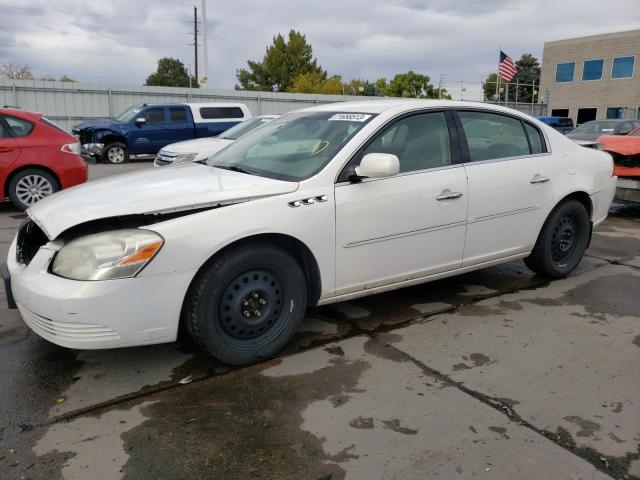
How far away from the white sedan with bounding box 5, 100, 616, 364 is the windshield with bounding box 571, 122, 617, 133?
37.5ft

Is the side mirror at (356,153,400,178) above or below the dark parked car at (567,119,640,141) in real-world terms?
below

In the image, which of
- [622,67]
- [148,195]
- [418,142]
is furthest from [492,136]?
[622,67]

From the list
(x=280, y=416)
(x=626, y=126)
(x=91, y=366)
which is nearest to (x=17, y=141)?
(x=91, y=366)

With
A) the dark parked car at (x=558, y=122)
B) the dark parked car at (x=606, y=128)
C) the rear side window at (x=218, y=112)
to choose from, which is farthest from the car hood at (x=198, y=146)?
the dark parked car at (x=558, y=122)

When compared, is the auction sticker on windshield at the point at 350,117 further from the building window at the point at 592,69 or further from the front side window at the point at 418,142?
the building window at the point at 592,69

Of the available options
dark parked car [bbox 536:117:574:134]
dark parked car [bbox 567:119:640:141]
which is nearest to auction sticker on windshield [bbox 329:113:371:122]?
dark parked car [bbox 567:119:640:141]

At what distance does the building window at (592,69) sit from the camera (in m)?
40.8

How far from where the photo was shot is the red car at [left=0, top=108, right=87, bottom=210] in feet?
25.8

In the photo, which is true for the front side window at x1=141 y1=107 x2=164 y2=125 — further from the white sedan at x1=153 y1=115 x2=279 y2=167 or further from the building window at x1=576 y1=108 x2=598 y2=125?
the building window at x1=576 y1=108 x2=598 y2=125

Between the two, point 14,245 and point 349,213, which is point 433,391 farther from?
point 14,245

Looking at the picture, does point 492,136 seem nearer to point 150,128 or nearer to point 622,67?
point 150,128

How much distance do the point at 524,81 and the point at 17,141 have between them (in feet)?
282

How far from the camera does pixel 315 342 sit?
3.72m

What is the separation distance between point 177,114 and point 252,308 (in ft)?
48.7
